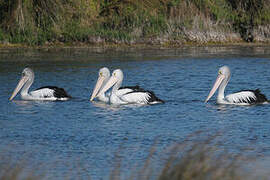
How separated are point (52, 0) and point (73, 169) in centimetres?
1586

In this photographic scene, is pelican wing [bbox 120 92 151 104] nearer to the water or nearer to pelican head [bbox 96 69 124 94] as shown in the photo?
the water

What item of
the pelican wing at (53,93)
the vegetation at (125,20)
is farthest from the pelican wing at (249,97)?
the vegetation at (125,20)

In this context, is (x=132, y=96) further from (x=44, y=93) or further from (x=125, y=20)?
(x=125, y=20)

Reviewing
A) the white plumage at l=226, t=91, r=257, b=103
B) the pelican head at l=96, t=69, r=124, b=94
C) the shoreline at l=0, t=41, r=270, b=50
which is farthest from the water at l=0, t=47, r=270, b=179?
the shoreline at l=0, t=41, r=270, b=50

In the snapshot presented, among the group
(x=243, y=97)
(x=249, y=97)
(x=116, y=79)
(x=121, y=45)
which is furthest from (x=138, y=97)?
(x=121, y=45)

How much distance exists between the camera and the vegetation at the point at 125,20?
22750mm

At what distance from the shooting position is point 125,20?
2406 cm

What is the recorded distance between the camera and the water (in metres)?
8.15

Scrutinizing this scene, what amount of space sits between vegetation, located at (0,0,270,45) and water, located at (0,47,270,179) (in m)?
2.28

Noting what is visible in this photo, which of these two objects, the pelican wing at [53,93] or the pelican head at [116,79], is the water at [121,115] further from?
the pelican head at [116,79]

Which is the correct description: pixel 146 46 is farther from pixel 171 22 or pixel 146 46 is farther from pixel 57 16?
pixel 57 16

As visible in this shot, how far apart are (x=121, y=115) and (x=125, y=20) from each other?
1322 cm

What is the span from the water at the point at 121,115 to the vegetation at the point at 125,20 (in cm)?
228

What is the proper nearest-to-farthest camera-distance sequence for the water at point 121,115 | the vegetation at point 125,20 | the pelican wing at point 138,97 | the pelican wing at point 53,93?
1. the water at point 121,115
2. the pelican wing at point 138,97
3. the pelican wing at point 53,93
4. the vegetation at point 125,20
